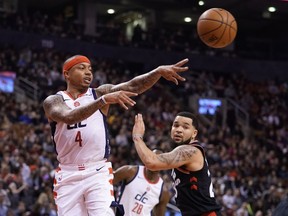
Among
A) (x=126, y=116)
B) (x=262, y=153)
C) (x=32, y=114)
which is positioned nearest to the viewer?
(x=32, y=114)

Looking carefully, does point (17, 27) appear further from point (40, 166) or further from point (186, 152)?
point (186, 152)

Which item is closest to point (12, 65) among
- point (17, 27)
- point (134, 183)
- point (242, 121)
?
point (17, 27)

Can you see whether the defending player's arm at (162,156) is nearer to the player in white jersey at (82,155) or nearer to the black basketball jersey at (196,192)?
the black basketball jersey at (196,192)

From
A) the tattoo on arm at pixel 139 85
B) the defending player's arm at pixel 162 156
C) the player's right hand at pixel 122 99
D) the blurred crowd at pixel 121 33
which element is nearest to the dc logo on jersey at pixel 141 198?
the tattoo on arm at pixel 139 85

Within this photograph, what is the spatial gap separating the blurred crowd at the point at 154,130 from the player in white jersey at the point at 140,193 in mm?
4754

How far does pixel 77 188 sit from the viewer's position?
650cm

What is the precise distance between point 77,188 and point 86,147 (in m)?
0.41

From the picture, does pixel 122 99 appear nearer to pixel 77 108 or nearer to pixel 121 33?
pixel 77 108

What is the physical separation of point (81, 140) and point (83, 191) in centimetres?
50

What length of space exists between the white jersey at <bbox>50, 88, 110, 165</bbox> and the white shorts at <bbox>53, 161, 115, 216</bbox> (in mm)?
85

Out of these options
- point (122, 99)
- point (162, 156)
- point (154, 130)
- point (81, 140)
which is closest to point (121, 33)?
point (154, 130)

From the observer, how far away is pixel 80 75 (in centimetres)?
673

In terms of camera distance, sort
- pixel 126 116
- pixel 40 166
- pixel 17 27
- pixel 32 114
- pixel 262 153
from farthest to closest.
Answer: pixel 17 27, pixel 262 153, pixel 126 116, pixel 32 114, pixel 40 166

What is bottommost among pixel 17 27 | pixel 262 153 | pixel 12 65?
pixel 262 153
